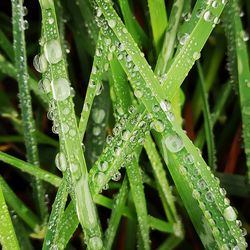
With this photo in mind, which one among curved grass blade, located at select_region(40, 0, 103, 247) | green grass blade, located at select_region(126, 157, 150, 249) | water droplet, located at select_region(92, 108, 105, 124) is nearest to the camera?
curved grass blade, located at select_region(40, 0, 103, 247)

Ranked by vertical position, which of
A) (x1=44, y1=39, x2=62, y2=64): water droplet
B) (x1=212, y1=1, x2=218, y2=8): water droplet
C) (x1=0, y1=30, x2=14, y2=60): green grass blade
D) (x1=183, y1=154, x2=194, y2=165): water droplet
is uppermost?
(x1=212, y1=1, x2=218, y2=8): water droplet

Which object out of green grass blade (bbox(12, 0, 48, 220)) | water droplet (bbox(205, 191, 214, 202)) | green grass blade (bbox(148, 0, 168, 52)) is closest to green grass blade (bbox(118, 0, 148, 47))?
green grass blade (bbox(148, 0, 168, 52))

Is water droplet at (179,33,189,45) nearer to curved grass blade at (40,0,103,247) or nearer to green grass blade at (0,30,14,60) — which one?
curved grass blade at (40,0,103,247)

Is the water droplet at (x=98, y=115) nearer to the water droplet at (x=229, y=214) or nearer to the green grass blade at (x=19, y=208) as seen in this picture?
the green grass blade at (x=19, y=208)

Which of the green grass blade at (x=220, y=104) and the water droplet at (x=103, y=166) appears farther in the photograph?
the green grass blade at (x=220, y=104)

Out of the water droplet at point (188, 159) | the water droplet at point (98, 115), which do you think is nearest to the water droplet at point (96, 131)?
the water droplet at point (98, 115)

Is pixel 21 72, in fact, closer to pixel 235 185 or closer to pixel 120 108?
pixel 120 108

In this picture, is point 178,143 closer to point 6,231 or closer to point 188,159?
point 188,159
